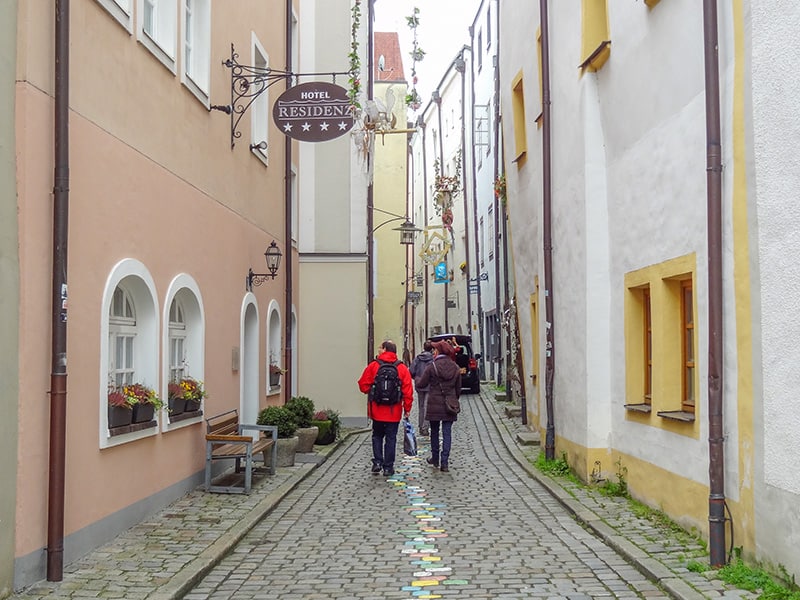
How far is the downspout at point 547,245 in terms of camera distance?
13094 millimetres

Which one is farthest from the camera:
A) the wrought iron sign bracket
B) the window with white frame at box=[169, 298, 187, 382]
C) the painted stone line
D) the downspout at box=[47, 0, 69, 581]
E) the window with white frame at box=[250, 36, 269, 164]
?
the window with white frame at box=[250, 36, 269, 164]

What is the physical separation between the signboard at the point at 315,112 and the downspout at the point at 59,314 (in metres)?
5.22

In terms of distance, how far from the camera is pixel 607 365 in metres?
10.9

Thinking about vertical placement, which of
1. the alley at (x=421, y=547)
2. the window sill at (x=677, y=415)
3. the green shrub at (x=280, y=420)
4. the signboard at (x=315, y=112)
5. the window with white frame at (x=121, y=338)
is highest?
the signboard at (x=315, y=112)

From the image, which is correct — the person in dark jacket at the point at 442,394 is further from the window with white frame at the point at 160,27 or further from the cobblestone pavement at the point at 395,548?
the window with white frame at the point at 160,27

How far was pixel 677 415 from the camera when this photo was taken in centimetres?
847

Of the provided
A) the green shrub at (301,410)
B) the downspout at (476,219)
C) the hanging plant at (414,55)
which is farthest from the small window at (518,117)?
the downspout at (476,219)

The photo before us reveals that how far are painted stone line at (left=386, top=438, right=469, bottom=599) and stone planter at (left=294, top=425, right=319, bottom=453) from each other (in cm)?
186

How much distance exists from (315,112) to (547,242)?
3.51 meters

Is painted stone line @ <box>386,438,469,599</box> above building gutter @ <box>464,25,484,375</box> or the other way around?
the other way around

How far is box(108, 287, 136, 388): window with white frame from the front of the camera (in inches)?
350

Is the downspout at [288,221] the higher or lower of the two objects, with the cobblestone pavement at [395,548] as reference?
higher

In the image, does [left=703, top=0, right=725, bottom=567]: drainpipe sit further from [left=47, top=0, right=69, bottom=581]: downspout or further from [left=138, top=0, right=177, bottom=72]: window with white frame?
[left=138, top=0, right=177, bottom=72]: window with white frame

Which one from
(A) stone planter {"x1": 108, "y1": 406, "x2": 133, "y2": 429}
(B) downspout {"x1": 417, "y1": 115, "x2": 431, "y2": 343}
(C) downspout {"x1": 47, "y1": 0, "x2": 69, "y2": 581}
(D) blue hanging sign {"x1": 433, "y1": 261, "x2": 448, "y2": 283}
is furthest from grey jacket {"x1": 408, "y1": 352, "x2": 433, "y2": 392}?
(B) downspout {"x1": 417, "y1": 115, "x2": 431, "y2": 343}
